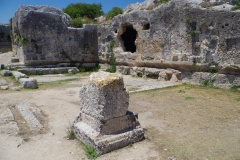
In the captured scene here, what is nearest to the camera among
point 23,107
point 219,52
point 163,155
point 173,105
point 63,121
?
point 163,155

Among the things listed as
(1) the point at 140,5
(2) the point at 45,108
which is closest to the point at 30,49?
(1) the point at 140,5

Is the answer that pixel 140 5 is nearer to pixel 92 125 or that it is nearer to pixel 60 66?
pixel 60 66

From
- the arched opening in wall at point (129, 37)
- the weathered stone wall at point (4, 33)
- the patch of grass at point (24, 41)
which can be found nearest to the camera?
the patch of grass at point (24, 41)


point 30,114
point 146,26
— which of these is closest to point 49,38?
point 146,26

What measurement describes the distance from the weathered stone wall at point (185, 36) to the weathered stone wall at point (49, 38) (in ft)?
9.39

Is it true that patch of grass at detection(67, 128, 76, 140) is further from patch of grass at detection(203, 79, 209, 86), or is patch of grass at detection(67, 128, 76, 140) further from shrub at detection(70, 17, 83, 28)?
shrub at detection(70, 17, 83, 28)

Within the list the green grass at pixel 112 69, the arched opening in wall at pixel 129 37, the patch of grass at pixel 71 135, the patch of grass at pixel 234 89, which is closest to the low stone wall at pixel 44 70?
the green grass at pixel 112 69

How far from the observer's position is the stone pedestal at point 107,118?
3.21 meters

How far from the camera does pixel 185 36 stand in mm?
8594

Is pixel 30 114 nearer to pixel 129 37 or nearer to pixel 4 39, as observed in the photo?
pixel 129 37

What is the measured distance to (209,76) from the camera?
780cm

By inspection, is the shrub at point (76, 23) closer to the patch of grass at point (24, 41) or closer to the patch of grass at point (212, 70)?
the patch of grass at point (24, 41)

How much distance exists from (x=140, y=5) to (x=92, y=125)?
10038mm

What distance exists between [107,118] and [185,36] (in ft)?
21.0
